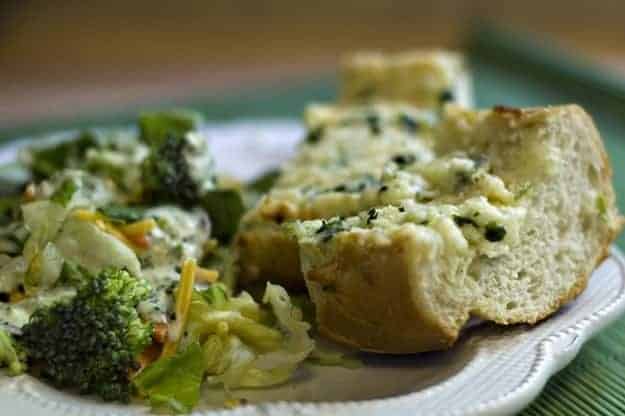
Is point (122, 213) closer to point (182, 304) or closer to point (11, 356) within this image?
point (182, 304)

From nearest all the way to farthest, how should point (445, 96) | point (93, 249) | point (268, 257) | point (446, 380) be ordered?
point (446, 380), point (93, 249), point (268, 257), point (445, 96)

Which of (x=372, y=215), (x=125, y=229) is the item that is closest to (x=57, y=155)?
(x=125, y=229)

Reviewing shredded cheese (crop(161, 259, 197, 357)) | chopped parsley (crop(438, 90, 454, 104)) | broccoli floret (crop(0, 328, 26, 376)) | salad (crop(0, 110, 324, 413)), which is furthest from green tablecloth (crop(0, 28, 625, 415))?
broccoli floret (crop(0, 328, 26, 376))

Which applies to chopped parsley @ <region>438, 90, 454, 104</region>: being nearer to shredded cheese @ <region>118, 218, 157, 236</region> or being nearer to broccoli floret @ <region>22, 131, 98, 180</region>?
broccoli floret @ <region>22, 131, 98, 180</region>

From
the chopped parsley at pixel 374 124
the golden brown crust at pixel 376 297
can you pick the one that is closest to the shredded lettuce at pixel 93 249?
the golden brown crust at pixel 376 297

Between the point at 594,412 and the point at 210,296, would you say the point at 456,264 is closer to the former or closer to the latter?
the point at 594,412

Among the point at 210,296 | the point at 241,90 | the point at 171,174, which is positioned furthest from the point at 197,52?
the point at 210,296
